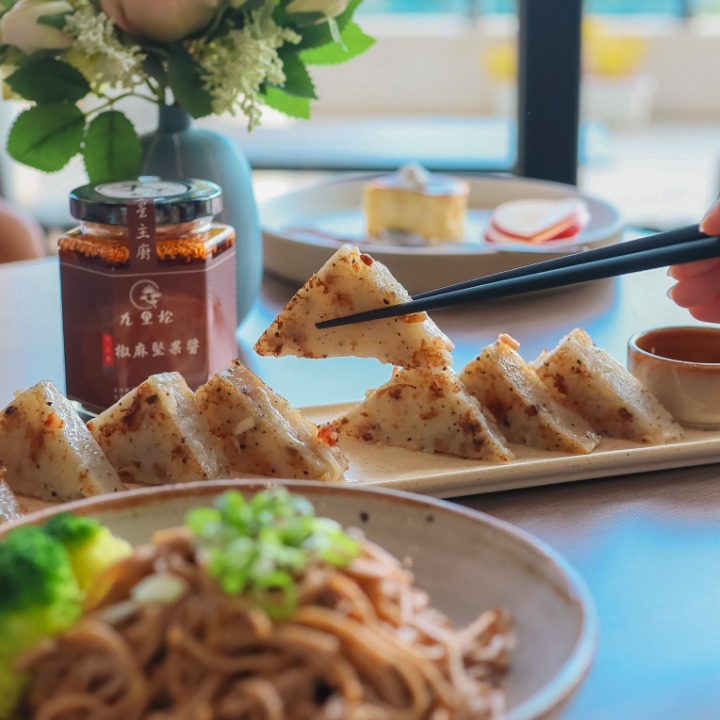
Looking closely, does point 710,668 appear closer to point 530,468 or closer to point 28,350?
point 530,468

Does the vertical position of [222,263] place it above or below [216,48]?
below

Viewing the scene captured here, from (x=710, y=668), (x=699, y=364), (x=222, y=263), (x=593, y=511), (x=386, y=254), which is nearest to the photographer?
(x=710, y=668)

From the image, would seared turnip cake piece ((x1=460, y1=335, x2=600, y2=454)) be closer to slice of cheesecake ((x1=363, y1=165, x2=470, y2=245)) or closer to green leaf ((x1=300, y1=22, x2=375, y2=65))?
green leaf ((x1=300, y1=22, x2=375, y2=65))

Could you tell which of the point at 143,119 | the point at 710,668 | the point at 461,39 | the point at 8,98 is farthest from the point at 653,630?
the point at 461,39

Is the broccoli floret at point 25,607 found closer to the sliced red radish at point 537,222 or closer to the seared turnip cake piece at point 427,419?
the seared turnip cake piece at point 427,419

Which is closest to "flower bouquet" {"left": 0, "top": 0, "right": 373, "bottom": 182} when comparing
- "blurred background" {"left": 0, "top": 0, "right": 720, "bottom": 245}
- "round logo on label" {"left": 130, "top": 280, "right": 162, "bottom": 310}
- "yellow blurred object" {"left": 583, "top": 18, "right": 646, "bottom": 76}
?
"round logo on label" {"left": 130, "top": 280, "right": 162, "bottom": 310}

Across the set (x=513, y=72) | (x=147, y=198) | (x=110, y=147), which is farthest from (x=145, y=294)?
(x=513, y=72)
